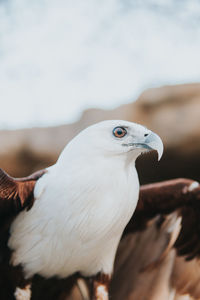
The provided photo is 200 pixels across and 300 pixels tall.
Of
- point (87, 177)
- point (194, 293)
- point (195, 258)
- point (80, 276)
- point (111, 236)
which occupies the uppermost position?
point (87, 177)

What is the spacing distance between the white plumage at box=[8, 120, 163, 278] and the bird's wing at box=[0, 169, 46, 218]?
3 cm

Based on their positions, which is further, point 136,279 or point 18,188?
point 136,279

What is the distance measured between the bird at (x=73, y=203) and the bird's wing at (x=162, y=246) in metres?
0.47

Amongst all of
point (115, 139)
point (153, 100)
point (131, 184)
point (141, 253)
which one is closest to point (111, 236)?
point (131, 184)

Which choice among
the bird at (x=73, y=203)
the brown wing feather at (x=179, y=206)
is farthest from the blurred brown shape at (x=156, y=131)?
the bird at (x=73, y=203)

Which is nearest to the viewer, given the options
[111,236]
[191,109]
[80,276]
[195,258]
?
[111,236]

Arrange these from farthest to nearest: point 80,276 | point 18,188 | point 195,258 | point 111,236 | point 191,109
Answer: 1. point 191,109
2. point 195,258
3. point 80,276
4. point 111,236
5. point 18,188

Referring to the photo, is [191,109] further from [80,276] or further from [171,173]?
[80,276]

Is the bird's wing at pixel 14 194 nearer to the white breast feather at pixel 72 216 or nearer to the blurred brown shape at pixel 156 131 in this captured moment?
the white breast feather at pixel 72 216

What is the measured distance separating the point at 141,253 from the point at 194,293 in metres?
0.39

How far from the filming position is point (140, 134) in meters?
1.77

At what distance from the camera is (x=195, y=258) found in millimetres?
2447

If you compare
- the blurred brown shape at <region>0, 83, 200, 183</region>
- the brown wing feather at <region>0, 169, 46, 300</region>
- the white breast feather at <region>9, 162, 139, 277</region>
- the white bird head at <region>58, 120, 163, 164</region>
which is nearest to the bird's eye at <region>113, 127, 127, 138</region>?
the white bird head at <region>58, 120, 163, 164</region>

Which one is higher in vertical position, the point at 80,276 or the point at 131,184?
Result: the point at 131,184
